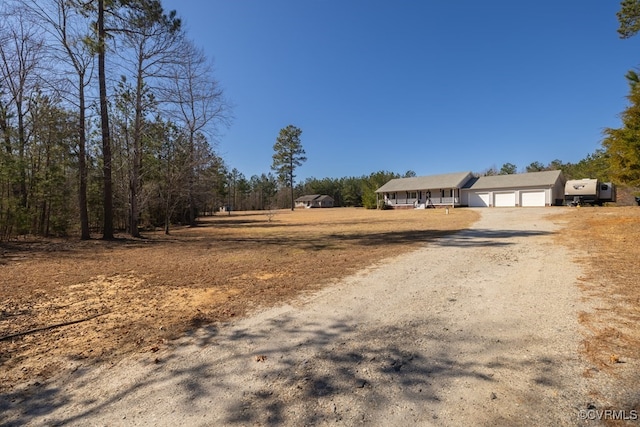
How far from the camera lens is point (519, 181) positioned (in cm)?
3341

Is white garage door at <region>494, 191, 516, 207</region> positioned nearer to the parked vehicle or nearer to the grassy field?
the parked vehicle

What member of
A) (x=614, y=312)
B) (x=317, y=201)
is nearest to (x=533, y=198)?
(x=614, y=312)

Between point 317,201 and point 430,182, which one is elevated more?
point 430,182

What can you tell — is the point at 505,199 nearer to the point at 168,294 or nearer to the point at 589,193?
the point at 589,193

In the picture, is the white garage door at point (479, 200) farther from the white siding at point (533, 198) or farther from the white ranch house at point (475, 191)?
the white siding at point (533, 198)

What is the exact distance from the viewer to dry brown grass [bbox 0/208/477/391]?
10.8 feet

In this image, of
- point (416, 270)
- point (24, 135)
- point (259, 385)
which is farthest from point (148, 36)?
point (259, 385)

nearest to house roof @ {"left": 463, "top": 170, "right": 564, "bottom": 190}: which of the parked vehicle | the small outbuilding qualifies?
the parked vehicle

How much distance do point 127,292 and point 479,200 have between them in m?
38.1

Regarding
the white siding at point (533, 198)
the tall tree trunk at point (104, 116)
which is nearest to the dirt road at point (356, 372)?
the tall tree trunk at point (104, 116)

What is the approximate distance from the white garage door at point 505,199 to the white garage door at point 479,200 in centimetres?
112

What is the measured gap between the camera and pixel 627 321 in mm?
3398

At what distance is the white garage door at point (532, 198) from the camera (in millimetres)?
31281

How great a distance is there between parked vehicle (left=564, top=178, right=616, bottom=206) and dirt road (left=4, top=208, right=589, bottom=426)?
107 ft
